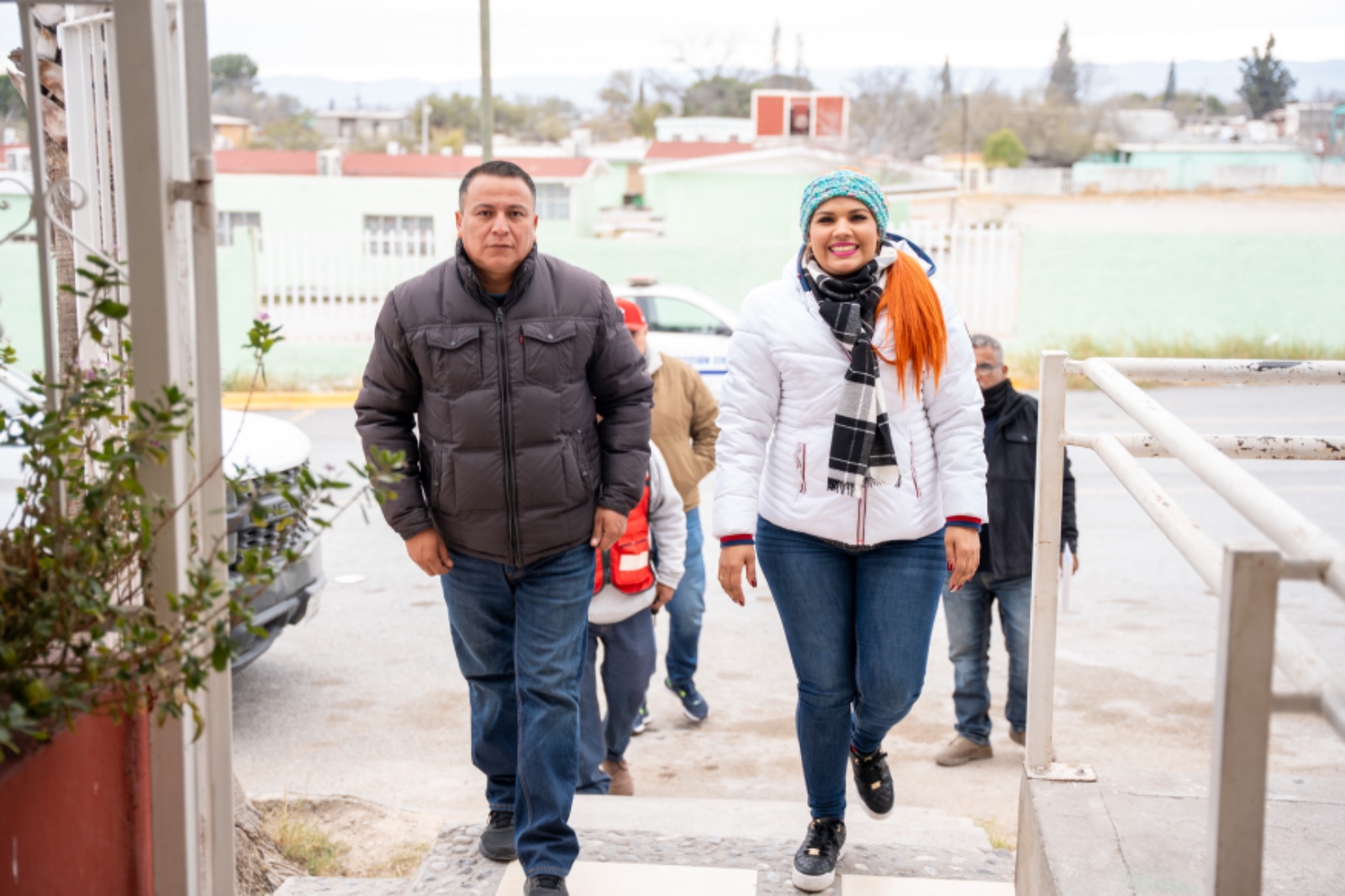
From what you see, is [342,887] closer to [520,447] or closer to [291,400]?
[520,447]

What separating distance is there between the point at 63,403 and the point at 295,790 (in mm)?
3447

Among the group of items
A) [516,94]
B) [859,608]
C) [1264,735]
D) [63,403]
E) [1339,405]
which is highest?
[516,94]

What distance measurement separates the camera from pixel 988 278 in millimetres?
19469

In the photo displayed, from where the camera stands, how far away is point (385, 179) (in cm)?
3127

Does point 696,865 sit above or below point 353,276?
below

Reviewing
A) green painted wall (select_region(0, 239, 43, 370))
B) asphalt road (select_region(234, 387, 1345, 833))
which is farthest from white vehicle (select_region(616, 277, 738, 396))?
green painted wall (select_region(0, 239, 43, 370))

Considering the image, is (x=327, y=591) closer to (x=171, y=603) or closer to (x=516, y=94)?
(x=171, y=603)

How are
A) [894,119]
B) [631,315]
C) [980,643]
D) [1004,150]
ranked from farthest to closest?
[1004,150], [894,119], [980,643], [631,315]

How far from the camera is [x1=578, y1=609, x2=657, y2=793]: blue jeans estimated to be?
4574mm

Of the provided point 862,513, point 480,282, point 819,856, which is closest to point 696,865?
point 819,856

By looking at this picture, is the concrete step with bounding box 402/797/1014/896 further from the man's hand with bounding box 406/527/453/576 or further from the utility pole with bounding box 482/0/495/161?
the utility pole with bounding box 482/0/495/161

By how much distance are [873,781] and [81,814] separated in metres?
2.23

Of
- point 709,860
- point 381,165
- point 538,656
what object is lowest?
point 709,860

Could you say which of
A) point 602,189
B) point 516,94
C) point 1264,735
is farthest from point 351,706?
point 516,94
